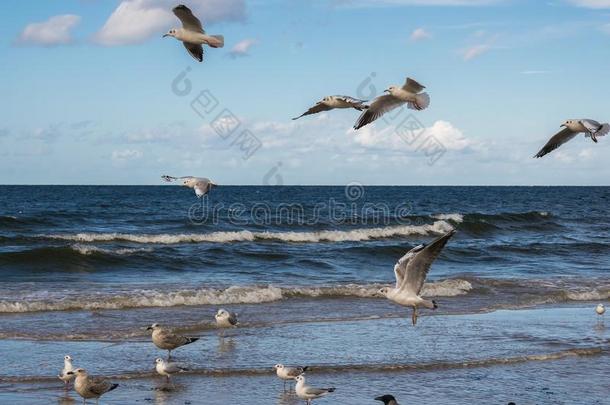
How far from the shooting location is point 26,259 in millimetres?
26609

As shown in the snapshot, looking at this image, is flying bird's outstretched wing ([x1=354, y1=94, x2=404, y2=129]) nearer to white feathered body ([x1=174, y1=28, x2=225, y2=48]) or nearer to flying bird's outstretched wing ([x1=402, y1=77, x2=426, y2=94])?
flying bird's outstretched wing ([x1=402, y1=77, x2=426, y2=94])

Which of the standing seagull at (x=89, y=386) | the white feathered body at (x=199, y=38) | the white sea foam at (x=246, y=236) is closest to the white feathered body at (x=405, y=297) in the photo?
the standing seagull at (x=89, y=386)

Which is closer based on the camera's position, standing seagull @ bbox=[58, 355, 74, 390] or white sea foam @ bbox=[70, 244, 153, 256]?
standing seagull @ bbox=[58, 355, 74, 390]

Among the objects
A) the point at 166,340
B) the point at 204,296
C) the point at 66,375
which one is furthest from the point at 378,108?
the point at 204,296

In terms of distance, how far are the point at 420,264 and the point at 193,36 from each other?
3.86 metres

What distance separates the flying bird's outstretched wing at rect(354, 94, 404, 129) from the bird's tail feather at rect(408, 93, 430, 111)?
326 millimetres

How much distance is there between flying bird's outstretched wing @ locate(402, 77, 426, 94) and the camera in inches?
425

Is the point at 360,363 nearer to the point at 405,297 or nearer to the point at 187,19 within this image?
the point at 405,297

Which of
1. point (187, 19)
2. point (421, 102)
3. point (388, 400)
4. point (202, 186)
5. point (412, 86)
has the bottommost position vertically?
point (388, 400)

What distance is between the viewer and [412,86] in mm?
10930

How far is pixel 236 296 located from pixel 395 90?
885cm

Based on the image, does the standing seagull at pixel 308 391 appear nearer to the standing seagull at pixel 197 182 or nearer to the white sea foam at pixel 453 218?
the standing seagull at pixel 197 182

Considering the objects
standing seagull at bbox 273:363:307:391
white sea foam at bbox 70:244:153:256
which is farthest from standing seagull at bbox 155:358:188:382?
white sea foam at bbox 70:244:153:256

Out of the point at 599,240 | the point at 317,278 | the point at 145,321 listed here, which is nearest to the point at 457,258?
the point at 317,278
